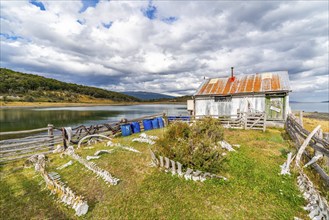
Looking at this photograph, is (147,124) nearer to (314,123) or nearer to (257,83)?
(257,83)

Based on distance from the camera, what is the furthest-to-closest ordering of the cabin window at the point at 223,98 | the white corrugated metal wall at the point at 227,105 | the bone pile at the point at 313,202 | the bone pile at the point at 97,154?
1. the cabin window at the point at 223,98
2. the white corrugated metal wall at the point at 227,105
3. the bone pile at the point at 97,154
4. the bone pile at the point at 313,202

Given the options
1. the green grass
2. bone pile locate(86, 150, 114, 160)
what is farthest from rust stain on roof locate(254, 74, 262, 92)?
bone pile locate(86, 150, 114, 160)

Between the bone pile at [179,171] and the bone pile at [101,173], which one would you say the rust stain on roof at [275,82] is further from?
the bone pile at [101,173]

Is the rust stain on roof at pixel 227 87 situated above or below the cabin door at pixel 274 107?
above

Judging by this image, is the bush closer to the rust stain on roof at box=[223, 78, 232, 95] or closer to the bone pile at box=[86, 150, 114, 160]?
the bone pile at box=[86, 150, 114, 160]

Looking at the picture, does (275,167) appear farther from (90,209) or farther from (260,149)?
(90,209)

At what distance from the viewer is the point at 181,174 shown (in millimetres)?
6059

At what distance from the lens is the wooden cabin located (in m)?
15.8

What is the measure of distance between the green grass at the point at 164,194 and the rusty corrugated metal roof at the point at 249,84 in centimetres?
1065

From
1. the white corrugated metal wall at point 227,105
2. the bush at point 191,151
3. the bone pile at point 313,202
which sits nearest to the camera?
the bone pile at point 313,202

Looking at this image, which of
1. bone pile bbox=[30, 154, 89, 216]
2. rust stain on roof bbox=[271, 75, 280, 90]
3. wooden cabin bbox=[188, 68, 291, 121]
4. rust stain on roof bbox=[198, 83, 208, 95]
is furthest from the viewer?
rust stain on roof bbox=[198, 83, 208, 95]

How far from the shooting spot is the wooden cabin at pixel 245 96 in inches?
622

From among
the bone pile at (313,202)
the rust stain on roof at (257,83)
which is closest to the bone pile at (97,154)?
the bone pile at (313,202)

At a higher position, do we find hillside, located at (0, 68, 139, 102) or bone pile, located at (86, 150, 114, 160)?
hillside, located at (0, 68, 139, 102)
